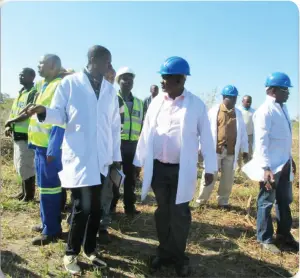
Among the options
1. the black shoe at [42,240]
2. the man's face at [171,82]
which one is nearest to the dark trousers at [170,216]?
the man's face at [171,82]

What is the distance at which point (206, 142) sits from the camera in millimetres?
3344

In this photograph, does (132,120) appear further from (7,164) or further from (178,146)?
(7,164)

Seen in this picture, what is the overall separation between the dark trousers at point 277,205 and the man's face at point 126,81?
218 centimetres

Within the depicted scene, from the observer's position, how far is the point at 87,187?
3.11 m

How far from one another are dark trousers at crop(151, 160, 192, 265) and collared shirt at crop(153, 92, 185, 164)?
3.8 inches

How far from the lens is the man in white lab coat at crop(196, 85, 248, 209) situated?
5.67 m

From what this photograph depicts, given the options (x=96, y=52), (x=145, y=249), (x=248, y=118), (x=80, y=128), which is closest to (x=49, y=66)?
(x=96, y=52)

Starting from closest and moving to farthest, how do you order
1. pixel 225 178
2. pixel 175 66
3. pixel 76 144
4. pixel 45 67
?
pixel 76 144
pixel 175 66
pixel 45 67
pixel 225 178

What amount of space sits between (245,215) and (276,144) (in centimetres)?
187

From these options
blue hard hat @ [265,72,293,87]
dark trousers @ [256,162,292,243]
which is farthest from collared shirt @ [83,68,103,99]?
dark trousers @ [256,162,292,243]

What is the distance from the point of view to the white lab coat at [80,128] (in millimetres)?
3055

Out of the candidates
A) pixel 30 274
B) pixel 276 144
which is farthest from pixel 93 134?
pixel 276 144

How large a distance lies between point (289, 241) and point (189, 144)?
200cm

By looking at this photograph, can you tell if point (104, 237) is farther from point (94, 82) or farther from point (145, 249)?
point (94, 82)
